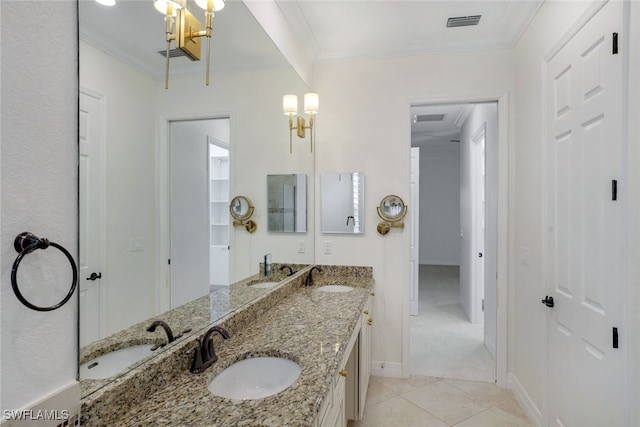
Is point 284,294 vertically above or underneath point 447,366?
above

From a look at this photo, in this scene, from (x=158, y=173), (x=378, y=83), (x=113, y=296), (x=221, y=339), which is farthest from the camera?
(x=378, y=83)

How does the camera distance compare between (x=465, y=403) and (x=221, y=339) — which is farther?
(x=465, y=403)

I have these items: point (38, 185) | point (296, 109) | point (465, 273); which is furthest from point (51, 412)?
point (465, 273)

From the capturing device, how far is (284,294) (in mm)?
2332

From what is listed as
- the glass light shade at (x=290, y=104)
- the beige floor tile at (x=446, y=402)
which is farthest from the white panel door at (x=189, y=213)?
the beige floor tile at (x=446, y=402)

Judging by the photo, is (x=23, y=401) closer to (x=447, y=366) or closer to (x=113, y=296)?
(x=113, y=296)

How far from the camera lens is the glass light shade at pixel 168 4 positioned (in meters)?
1.17

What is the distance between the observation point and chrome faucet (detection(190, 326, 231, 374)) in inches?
49.4

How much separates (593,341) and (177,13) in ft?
7.50

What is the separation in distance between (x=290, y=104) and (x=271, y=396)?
6.83 ft

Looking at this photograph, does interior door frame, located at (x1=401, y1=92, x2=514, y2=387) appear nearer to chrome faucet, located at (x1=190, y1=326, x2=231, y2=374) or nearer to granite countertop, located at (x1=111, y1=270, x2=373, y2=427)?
granite countertop, located at (x1=111, y1=270, x2=373, y2=427)

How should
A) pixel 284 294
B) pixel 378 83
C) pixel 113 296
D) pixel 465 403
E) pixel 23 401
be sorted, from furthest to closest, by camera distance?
pixel 378 83 → pixel 465 403 → pixel 284 294 → pixel 113 296 → pixel 23 401

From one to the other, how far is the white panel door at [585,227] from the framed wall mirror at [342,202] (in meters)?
1.40

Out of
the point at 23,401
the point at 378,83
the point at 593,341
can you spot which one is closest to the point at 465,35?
the point at 378,83
